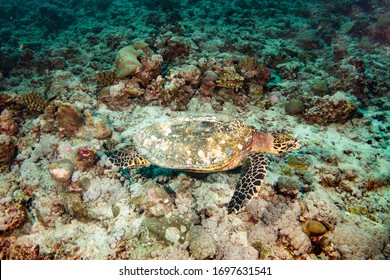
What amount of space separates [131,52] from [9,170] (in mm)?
4364

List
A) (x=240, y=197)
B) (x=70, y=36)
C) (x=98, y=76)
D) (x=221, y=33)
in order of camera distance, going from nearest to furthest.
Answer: (x=240, y=197) < (x=98, y=76) < (x=221, y=33) < (x=70, y=36)

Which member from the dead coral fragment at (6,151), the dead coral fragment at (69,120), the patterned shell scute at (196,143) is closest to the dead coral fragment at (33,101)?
the dead coral fragment at (6,151)

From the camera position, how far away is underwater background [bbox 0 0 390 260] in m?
3.24

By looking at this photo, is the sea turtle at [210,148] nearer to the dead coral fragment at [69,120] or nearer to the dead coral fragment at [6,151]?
the dead coral fragment at [69,120]

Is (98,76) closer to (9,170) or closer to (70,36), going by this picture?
(9,170)

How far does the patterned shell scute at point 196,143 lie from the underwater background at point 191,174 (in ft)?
1.96

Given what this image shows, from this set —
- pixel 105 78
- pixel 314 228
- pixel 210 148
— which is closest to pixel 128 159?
pixel 210 148

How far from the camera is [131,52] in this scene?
6410 mm

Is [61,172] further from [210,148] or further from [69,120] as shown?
[210,148]

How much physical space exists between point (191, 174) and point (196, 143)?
92cm

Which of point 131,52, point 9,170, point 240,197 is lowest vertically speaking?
point 9,170
